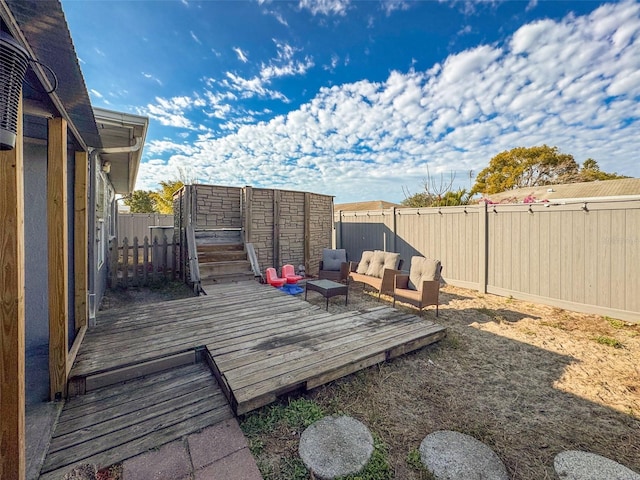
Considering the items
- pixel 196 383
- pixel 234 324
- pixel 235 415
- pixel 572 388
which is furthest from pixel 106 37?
pixel 572 388

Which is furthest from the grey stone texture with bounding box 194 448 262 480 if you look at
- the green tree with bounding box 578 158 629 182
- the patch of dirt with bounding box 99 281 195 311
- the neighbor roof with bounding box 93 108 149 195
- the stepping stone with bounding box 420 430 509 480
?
the green tree with bounding box 578 158 629 182

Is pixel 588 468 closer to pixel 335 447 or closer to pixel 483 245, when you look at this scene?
pixel 335 447

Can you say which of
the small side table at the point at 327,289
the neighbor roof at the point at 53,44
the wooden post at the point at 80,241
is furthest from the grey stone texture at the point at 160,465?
the small side table at the point at 327,289

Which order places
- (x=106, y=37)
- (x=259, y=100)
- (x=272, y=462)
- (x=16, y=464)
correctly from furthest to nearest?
(x=259, y=100) < (x=106, y=37) < (x=272, y=462) < (x=16, y=464)

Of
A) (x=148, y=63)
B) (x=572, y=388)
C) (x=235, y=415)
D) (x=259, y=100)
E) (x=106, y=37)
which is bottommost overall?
(x=572, y=388)

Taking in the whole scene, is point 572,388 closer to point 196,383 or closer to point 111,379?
point 196,383

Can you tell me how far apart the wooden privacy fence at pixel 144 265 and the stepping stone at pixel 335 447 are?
6696 millimetres

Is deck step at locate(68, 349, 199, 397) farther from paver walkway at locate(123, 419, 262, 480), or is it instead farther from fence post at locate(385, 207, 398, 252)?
fence post at locate(385, 207, 398, 252)

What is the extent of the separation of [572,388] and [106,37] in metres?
8.13

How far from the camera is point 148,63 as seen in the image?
18.5ft

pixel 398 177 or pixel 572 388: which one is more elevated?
pixel 398 177

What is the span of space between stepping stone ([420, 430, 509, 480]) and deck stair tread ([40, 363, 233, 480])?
63.7 inches

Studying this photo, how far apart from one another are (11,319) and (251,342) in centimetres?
213

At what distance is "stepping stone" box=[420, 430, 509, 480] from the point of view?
1705mm
